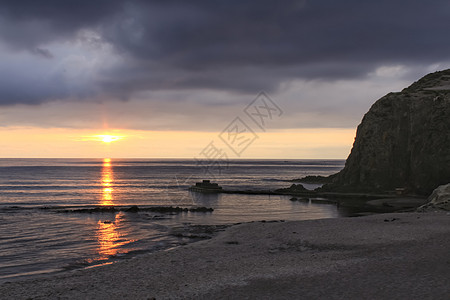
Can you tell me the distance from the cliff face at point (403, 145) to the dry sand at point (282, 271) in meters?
36.0

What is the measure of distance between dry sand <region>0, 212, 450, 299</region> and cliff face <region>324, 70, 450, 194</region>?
118 ft

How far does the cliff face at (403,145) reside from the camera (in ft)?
198

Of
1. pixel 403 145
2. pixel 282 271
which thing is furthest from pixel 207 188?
pixel 282 271

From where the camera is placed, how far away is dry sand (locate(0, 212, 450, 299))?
50.0ft

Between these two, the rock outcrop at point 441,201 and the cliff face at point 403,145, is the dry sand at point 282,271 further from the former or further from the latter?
the cliff face at point 403,145

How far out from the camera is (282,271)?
1858 centimetres

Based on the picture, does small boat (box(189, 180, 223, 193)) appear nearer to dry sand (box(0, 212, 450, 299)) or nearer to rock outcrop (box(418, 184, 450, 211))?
rock outcrop (box(418, 184, 450, 211))

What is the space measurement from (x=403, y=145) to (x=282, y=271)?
183 ft

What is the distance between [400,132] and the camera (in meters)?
67.4

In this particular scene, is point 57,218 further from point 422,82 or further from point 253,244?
point 422,82

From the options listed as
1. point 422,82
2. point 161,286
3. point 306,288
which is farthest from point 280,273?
point 422,82

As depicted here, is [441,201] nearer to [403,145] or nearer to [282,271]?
[282,271]

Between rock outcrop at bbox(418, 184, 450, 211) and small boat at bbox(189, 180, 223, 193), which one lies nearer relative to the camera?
rock outcrop at bbox(418, 184, 450, 211)

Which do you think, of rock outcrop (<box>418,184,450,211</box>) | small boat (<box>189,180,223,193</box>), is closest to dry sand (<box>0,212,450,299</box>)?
rock outcrop (<box>418,184,450,211</box>)
